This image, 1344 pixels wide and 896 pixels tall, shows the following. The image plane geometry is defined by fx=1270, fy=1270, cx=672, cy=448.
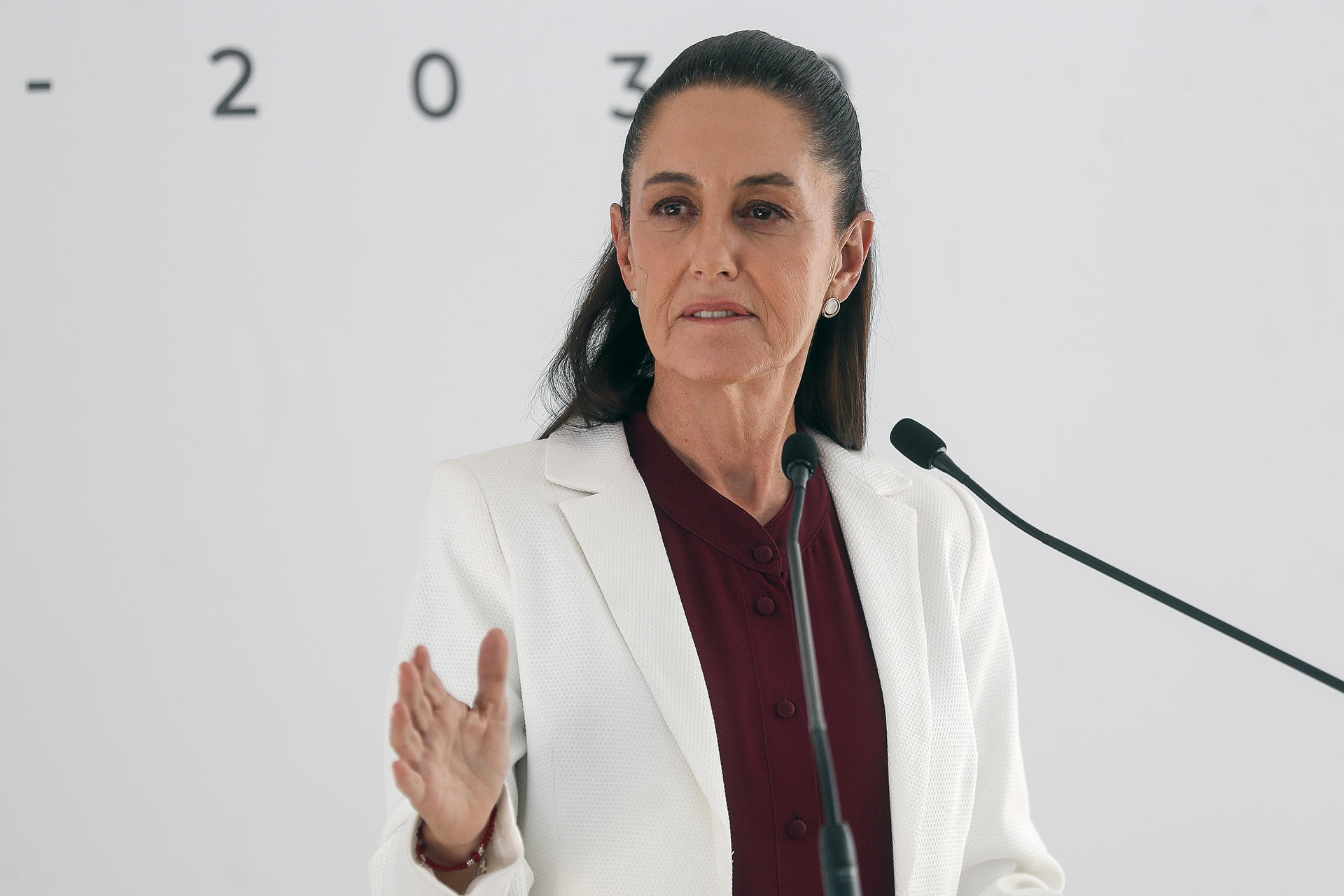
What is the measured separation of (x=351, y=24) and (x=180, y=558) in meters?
1.16

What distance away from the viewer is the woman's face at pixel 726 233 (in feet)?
4.89

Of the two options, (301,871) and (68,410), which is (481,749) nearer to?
(301,871)

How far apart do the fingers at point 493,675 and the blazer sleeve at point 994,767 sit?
2.27 ft

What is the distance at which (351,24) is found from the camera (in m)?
2.63

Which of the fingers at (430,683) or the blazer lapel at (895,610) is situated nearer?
the fingers at (430,683)

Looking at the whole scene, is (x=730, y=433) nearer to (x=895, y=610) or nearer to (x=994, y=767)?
(x=895, y=610)

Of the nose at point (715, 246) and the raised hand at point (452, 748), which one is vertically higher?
the nose at point (715, 246)

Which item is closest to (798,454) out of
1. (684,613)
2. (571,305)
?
(684,613)

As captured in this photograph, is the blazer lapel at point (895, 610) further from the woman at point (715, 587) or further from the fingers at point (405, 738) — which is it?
the fingers at point (405, 738)

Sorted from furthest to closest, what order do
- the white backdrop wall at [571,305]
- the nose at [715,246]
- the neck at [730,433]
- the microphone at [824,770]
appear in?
the white backdrop wall at [571,305] < the neck at [730,433] < the nose at [715,246] < the microphone at [824,770]

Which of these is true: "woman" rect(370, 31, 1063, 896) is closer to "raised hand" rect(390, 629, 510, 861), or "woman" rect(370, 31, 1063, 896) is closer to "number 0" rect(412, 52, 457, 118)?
"raised hand" rect(390, 629, 510, 861)

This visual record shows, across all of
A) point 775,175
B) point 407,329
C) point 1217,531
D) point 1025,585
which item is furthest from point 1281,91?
point 407,329

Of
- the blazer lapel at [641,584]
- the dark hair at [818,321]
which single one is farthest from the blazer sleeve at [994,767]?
the blazer lapel at [641,584]

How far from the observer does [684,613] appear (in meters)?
1.43
